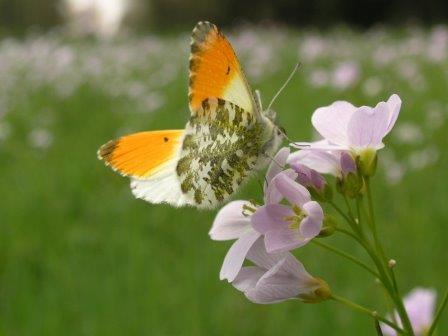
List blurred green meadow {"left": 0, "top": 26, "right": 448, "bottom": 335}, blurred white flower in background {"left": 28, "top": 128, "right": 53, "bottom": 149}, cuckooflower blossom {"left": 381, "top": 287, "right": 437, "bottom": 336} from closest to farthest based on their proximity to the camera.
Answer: cuckooflower blossom {"left": 381, "top": 287, "right": 437, "bottom": 336}, blurred green meadow {"left": 0, "top": 26, "right": 448, "bottom": 335}, blurred white flower in background {"left": 28, "top": 128, "right": 53, "bottom": 149}

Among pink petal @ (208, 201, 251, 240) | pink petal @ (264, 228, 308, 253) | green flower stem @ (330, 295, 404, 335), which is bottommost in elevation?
green flower stem @ (330, 295, 404, 335)

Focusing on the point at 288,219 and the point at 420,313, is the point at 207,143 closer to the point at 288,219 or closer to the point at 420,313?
the point at 288,219

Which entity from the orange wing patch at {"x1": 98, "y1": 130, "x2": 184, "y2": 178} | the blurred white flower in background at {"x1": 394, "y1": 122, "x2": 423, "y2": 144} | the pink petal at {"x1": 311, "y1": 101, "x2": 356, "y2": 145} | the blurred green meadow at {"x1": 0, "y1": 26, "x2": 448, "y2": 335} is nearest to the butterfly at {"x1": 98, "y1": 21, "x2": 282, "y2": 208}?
the orange wing patch at {"x1": 98, "y1": 130, "x2": 184, "y2": 178}

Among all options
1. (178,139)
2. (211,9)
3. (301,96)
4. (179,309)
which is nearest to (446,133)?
(301,96)

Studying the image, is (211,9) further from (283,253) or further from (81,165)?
(283,253)

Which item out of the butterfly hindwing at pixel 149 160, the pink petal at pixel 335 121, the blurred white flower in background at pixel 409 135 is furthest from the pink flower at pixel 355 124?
the blurred white flower in background at pixel 409 135

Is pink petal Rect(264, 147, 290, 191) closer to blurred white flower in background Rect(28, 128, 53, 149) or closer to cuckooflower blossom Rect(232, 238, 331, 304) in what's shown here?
cuckooflower blossom Rect(232, 238, 331, 304)

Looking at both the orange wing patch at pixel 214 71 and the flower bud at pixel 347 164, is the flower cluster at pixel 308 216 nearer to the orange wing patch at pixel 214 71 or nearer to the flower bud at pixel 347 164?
the flower bud at pixel 347 164
